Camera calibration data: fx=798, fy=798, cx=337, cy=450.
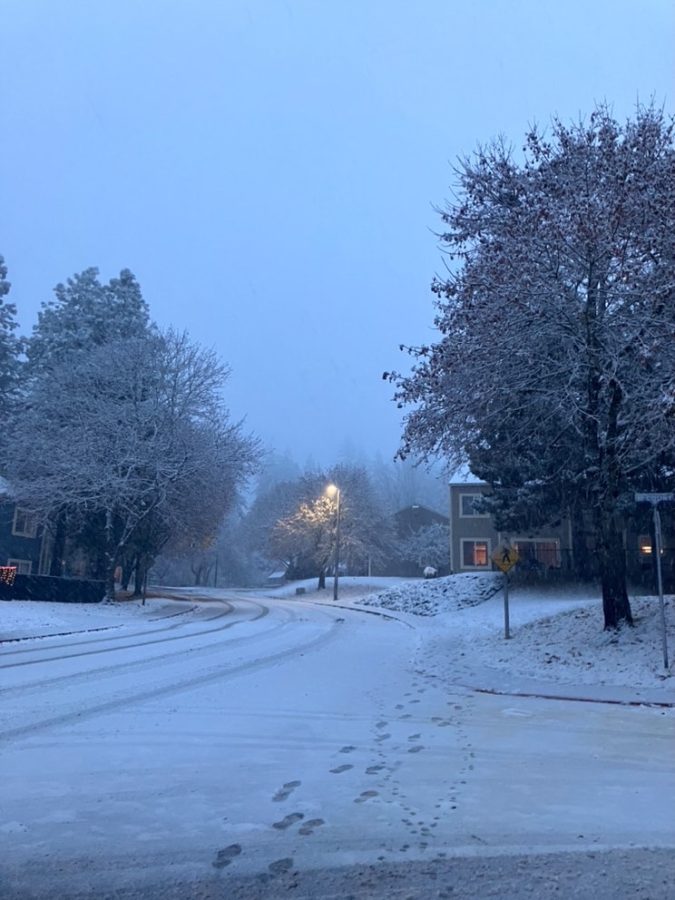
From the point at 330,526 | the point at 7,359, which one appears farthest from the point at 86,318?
the point at 330,526

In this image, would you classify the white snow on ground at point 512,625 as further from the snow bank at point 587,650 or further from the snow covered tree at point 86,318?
the snow covered tree at point 86,318

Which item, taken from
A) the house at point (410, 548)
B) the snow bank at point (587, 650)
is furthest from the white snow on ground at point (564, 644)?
the house at point (410, 548)

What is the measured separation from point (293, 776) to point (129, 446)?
27.9 metres

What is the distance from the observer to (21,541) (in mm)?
46781

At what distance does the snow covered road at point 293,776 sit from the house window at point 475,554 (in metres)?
35.7

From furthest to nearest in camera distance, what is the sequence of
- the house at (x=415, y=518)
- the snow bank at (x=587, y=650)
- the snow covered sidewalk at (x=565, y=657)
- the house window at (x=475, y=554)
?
the house at (x=415, y=518) < the house window at (x=475, y=554) < the snow bank at (x=587, y=650) < the snow covered sidewalk at (x=565, y=657)

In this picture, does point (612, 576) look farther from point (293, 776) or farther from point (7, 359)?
point (7, 359)

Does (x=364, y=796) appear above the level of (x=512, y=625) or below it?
below

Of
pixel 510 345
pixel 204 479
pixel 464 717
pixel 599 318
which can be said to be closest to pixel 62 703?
pixel 464 717

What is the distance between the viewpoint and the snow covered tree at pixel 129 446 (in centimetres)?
3303

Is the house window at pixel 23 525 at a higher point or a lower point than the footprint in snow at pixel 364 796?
higher

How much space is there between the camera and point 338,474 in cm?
7038

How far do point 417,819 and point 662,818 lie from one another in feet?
5.46

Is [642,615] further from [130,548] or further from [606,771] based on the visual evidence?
[130,548]
